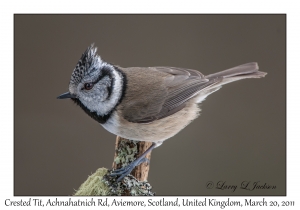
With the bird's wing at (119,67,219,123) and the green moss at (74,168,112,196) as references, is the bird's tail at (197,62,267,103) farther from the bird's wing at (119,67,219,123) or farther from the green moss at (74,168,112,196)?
the green moss at (74,168,112,196)

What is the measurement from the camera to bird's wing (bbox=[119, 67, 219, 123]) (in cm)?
344

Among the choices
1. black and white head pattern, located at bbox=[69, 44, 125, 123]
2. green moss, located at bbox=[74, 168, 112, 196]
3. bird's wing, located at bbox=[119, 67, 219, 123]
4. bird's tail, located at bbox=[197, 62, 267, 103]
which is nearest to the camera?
green moss, located at bbox=[74, 168, 112, 196]

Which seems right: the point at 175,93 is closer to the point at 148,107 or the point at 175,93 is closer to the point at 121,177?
the point at 148,107

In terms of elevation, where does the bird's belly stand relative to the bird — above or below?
below

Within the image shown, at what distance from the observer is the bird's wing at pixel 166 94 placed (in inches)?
135

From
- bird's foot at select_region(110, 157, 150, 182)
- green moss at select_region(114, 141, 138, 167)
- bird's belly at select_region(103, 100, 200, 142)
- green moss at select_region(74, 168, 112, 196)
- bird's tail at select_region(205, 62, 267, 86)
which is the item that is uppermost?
bird's tail at select_region(205, 62, 267, 86)

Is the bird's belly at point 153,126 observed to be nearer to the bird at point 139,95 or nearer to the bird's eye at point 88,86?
the bird at point 139,95

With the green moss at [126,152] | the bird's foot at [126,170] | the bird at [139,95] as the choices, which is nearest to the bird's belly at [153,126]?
the bird at [139,95]

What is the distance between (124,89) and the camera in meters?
3.44

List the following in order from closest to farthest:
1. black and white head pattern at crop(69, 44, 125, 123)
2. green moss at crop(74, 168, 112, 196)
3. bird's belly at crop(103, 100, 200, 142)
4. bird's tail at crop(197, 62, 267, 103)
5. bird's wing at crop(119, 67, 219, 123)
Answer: green moss at crop(74, 168, 112, 196)
black and white head pattern at crop(69, 44, 125, 123)
bird's belly at crop(103, 100, 200, 142)
bird's wing at crop(119, 67, 219, 123)
bird's tail at crop(197, 62, 267, 103)

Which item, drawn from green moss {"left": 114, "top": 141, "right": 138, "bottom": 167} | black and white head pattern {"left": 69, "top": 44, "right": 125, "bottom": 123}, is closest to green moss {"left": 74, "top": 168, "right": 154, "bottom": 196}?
green moss {"left": 114, "top": 141, "right": 138, "bottom": 167}

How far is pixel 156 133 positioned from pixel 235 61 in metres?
2.28

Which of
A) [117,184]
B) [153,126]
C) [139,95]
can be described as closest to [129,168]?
[117,184]

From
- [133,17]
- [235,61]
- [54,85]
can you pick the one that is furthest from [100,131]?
[235,61]
